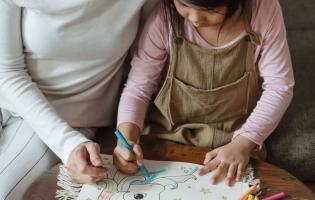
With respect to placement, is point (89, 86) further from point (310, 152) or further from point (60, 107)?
point (310, 152)

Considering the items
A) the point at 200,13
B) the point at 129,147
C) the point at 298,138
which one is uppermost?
the point at 200,13

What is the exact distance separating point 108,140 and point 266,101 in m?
0.38

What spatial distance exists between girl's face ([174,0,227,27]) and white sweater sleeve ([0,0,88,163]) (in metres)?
0.31

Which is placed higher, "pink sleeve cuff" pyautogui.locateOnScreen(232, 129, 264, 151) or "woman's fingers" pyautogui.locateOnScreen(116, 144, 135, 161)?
"woman's fingers" pyautogui.locateOnScreen(116, 144, 135, 161)

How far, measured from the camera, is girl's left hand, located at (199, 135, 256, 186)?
0.86m

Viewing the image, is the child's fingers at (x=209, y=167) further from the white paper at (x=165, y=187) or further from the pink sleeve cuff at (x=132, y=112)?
the pink sleeve cuff at (x=132, y=112)

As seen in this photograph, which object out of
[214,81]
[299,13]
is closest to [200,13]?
[214,81]

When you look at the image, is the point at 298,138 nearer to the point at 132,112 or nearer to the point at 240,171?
the point at 240,171

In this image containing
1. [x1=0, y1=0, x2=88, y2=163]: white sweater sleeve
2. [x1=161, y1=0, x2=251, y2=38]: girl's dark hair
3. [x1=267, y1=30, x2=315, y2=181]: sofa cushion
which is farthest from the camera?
[x1=267, y1=30, x2=315, y2=181]: sofa cushion

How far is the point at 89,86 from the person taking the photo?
1.02 meters

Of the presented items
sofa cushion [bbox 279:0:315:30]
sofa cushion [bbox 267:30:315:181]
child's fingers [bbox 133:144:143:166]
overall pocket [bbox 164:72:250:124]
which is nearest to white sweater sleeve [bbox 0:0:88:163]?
child's fingers [bbox 133:144:143:166]

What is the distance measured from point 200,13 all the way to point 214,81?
18 centimetres

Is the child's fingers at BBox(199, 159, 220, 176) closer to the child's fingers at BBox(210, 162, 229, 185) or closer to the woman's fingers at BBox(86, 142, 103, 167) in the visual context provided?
the child's fingers at BBox(210, 162, 229, 185)

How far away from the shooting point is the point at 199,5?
31.7 inches
